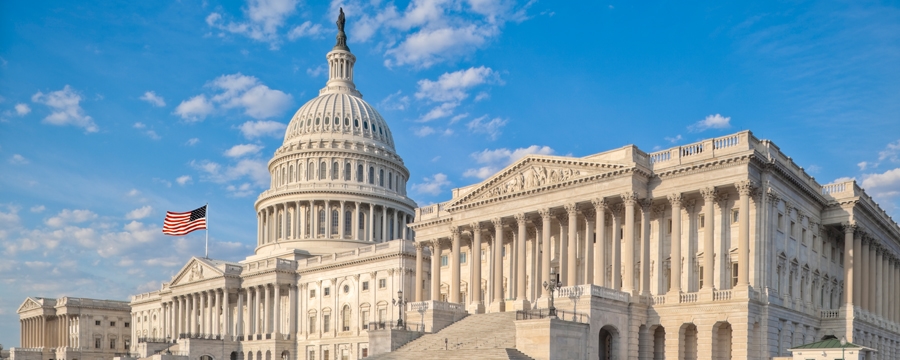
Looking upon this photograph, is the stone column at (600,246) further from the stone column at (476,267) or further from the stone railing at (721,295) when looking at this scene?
the stone column at (476,267)

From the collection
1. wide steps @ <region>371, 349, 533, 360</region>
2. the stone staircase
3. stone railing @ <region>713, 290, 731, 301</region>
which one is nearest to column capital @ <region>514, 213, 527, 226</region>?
the stone staircase

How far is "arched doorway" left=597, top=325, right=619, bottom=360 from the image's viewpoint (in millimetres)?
60281

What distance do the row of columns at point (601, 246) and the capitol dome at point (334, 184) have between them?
5199cm

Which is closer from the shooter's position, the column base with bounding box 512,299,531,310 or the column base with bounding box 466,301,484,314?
the column base with bounding box 512,299,531,310

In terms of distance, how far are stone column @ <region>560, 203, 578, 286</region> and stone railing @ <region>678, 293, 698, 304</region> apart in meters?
7.91

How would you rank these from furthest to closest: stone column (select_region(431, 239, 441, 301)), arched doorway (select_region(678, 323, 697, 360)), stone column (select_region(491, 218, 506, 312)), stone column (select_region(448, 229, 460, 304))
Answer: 1. stone column (select_region(431, 239, 441, 301))
2. stone column (select_region(448, 229, 460, 304))
3. stone column (select_region(491, 218, 506, 312))
4. arched doorway (select_region(678, 323, 697, 360))

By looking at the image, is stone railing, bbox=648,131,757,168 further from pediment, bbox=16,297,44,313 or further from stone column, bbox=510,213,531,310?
pediment, bbox=16,297,44,313

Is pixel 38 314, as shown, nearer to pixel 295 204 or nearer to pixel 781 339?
pixel 295 204

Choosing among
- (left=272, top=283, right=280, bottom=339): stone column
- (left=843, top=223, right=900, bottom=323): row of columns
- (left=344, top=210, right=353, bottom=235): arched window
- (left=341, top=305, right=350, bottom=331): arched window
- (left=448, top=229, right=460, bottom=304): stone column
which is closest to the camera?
(left=843, top=223, right=900, bottom=323): row of columns

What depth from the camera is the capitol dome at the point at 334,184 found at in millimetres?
126062

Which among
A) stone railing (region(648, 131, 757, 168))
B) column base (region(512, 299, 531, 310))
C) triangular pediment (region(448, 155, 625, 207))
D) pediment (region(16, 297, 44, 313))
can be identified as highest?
stone railing (region(648, 131, 757, 168))

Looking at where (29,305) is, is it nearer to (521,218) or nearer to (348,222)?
(348,222)

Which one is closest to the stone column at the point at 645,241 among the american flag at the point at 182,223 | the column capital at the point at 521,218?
the column capital at the point at 521,218

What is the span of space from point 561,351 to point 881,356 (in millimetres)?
35071
